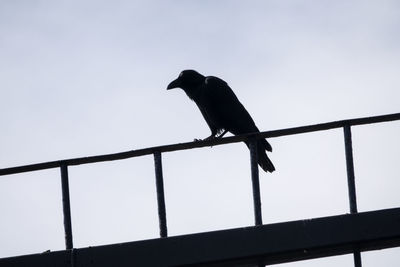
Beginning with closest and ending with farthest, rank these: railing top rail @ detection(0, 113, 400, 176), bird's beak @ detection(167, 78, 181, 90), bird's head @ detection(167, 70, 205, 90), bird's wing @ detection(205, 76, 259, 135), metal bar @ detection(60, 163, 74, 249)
Answer: 1. metal bar @ detection(60, 163, 74, 249)
2. railing top rail @ detection(0, 113, 400, 176)
3. bird's wing @ detection(205, 76, 259, 135)
4. bird's head @ detection(167, 70, 205, 90)
5. bird's beak @ detection(167, 78, 181, 90)

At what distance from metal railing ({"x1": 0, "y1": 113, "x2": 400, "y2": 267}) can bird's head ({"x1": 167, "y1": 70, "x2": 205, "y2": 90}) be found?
14.6 feet

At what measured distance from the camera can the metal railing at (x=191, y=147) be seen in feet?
17.5

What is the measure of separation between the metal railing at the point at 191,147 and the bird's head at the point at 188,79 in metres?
4.44

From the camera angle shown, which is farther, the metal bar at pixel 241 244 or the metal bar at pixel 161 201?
the metal bar at pixel 161 201

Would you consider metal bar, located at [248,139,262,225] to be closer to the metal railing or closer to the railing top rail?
the metal railing

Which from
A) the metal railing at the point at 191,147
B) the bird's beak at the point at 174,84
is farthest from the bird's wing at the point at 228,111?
the metal railing at the point at 191,147

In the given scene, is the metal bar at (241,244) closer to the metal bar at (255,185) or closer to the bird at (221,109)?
the metal bar at (255,185)

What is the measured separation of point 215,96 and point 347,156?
436 centimetres

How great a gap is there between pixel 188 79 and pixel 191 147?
4534 millimetres

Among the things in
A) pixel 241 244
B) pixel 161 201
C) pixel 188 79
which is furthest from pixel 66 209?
pixel 188 79

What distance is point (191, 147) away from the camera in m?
5.63

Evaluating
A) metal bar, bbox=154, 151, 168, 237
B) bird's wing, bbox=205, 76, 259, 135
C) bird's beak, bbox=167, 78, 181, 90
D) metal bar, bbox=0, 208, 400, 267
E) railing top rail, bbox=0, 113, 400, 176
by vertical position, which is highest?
bird's beak, bbox=167, 78, 181, 90

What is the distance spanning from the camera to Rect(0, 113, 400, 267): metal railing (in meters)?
5.35

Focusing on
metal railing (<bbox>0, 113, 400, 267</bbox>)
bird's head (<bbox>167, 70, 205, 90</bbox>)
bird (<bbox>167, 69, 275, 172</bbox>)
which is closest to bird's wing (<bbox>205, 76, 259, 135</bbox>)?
bird (<bbox>167, 69, 275, 172</bbox>)
